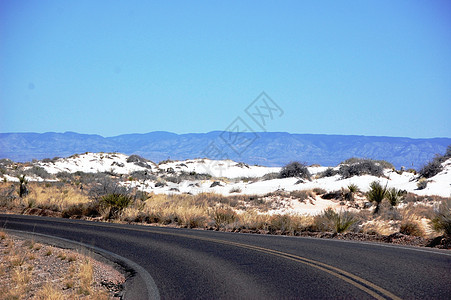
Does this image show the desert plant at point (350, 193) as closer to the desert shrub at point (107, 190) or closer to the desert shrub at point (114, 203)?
the desert shrub at point (107, 190)

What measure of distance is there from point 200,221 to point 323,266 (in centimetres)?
1009

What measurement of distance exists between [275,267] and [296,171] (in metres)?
36.3

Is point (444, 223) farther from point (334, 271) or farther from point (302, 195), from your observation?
point (302, 195)

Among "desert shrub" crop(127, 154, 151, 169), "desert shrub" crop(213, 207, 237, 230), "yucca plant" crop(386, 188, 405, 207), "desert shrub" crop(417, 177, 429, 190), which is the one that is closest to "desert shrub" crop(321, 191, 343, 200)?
"yucca plant" crop(386, 188, 405, 207)

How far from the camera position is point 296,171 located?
44344mm

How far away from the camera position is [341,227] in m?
14.9

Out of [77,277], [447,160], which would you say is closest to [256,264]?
[77,277]

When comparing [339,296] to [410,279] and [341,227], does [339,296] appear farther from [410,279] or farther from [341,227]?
[341,227]

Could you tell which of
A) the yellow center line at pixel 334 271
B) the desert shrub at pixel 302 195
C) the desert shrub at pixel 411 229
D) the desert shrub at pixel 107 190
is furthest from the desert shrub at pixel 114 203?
the desert shrub at pixel 302 195

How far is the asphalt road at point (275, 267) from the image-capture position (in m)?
→ 6.73

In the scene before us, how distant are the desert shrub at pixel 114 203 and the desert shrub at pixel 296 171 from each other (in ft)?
84.2

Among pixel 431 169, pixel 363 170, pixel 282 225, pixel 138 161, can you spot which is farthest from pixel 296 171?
pixel 138 161

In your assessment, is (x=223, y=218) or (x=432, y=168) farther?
(x=432, y=168)

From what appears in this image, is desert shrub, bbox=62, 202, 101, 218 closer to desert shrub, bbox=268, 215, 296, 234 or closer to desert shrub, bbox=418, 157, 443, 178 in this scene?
desert shrub, bbox=268, 215, 296, 234
